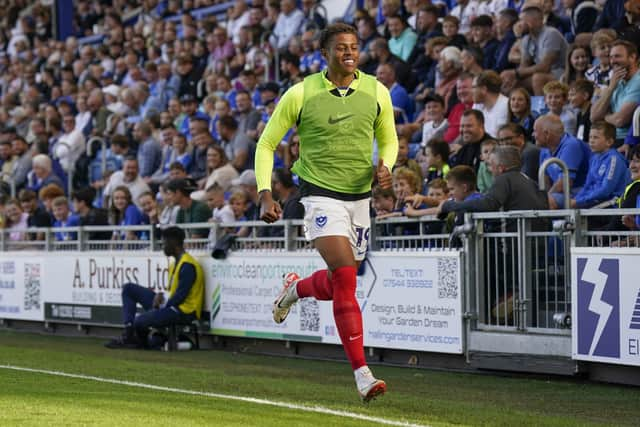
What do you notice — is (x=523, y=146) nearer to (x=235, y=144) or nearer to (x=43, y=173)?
(x=235, y=144)

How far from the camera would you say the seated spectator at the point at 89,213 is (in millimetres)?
17714

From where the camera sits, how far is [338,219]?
9.04 metres

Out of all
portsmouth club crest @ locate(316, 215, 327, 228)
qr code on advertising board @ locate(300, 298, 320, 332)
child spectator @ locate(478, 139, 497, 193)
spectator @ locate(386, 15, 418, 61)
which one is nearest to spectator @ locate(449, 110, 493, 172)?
child spectator @ locate(478, 139, 497, 193)

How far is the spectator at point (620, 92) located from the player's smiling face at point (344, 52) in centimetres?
494

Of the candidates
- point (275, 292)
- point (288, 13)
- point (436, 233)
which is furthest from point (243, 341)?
point (288, 13)

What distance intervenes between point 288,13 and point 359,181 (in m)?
13.2

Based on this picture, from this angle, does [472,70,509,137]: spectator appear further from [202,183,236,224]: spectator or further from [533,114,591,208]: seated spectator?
[202,183,236,224]: spectator

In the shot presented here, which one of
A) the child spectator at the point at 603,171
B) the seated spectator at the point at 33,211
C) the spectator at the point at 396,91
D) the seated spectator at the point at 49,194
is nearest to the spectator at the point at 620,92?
the child spectator at the point at 603,171

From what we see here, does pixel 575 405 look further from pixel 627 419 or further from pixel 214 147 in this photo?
pixel 214 147

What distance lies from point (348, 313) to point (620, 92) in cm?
578

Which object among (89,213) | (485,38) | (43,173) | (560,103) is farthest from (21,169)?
(560,103)

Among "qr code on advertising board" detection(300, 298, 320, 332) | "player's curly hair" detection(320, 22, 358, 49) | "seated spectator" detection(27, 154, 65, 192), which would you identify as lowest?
"qr code on advertising board" detection(300, 298, 320, 332)

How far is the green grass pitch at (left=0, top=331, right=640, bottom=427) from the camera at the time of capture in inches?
324

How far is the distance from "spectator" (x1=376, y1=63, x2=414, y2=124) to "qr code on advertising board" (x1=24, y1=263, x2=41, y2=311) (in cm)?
574
